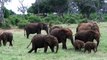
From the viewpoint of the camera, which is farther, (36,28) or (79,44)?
(36,28)

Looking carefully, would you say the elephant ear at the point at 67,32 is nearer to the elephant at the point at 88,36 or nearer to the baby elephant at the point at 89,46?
the elephant at the point at 88,36

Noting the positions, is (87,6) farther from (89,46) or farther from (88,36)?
(89,46)

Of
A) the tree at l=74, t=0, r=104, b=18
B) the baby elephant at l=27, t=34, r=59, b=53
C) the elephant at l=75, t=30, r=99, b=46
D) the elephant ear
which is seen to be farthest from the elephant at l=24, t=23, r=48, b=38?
the tree at l=74, t=0, r=104, b=18

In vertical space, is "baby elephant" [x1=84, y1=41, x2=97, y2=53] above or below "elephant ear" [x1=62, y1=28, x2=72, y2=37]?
below

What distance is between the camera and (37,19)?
54531 mm

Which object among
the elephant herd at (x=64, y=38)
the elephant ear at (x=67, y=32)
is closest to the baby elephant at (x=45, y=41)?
the elephant herd at (x=64, y=38)

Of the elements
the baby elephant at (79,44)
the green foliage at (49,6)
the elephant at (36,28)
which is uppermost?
the baby elephant at (79,44)

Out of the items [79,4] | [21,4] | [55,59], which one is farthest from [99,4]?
[55,59]

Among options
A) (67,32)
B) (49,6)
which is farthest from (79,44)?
(49,6)

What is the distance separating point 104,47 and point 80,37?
180 cm

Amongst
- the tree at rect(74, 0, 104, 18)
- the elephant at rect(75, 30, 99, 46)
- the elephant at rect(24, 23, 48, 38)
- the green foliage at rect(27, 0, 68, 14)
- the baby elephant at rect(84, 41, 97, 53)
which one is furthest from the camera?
the green foliage at rect(27, 0, 68, 14)

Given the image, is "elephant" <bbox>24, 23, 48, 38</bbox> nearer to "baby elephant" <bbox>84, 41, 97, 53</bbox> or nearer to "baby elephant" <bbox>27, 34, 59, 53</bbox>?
"baby elephant" <bbox>84, 41, 97, 53</bbox>

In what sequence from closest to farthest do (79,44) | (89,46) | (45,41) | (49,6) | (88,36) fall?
(45,41), (89,46), (79,44), (88,36), (49,6)

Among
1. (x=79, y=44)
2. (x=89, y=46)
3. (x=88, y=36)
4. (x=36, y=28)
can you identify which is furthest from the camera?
(x=36, y=28)
